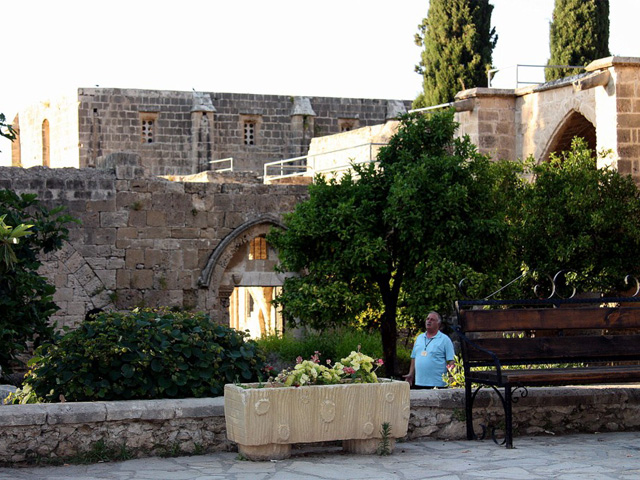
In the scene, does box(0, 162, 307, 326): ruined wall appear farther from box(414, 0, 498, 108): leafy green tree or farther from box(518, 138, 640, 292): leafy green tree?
box(414, 0, 498, 108): leafy green tree

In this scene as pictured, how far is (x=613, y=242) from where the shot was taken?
16672mm

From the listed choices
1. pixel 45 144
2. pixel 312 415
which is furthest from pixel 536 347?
pixel 45 144

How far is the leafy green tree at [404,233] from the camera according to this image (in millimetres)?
14555

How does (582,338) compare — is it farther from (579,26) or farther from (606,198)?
(579,26)

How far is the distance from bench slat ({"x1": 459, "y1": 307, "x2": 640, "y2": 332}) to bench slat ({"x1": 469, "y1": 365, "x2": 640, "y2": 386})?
326 millimetres

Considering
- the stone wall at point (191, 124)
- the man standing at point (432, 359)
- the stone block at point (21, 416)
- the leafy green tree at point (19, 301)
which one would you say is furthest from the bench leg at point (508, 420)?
the stone wall at point (191, 124)

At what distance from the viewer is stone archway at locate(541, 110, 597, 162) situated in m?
18.9

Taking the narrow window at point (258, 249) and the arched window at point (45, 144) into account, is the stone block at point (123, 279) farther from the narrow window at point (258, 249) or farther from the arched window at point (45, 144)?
the arched window at point (45, 144)

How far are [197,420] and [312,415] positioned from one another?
33.5 inches

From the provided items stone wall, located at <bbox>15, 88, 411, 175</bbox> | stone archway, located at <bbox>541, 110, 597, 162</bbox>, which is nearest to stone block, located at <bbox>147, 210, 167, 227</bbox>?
stone archway, located at <bbox>541, 110, 597, 162</bbox>

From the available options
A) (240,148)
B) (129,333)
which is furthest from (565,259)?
(240,148)

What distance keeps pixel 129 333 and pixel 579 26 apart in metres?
23.3

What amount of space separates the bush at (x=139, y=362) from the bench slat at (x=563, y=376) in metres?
1.74

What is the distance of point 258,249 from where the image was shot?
19.4 m
